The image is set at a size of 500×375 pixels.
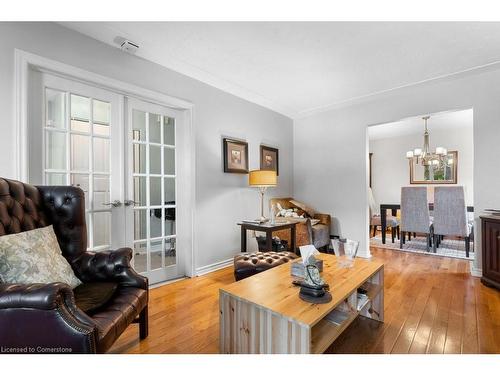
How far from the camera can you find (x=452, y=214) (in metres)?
3.68

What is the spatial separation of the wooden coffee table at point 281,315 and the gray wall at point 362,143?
2251mm

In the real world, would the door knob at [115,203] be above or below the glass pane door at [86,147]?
below

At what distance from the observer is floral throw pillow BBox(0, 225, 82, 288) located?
1.23m

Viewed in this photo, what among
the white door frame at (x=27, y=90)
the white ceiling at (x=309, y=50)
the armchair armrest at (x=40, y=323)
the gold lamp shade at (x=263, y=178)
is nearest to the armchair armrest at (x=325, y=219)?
the gold lamp shade at (x=263, y=178)

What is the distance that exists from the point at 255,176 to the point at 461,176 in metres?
4.91

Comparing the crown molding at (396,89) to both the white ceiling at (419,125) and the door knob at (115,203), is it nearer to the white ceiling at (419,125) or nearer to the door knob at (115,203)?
the white ceiling at (419,125)

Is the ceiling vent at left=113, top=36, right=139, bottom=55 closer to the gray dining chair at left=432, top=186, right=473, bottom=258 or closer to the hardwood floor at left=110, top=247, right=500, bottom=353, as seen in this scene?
the hardwood floor at left=110, top=247, right=500, bottom=353

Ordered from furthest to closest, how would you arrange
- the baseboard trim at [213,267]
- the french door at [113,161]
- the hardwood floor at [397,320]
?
the baseboard trim at [213,267]
the french door at [113,161]
the hardwood floor at [397,320]

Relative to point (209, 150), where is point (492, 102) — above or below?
above

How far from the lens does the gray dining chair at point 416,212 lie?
3930 mm
